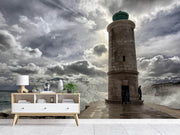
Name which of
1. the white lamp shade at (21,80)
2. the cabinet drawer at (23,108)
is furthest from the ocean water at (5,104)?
the cabinet drawer at (23,108)

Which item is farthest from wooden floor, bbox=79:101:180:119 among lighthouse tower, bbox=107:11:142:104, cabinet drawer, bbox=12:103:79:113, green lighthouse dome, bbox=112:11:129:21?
green lighthouse dome, bbox=112:11:129:21

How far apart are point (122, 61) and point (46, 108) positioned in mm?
6901

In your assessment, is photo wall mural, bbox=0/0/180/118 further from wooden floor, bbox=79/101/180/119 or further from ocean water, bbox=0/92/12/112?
ocean water, bbox=0/92/12/112

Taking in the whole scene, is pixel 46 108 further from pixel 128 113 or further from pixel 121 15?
pixel 121 15

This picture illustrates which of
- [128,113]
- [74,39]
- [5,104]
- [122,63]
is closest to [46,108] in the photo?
[128,113]

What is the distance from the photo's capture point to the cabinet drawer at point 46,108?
336 centimetres

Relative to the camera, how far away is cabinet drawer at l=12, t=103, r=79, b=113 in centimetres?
336

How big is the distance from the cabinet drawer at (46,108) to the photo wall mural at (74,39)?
2958mm

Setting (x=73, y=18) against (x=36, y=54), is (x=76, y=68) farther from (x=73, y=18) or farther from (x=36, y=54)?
(x=73, y=18)

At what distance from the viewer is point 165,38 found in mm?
7910

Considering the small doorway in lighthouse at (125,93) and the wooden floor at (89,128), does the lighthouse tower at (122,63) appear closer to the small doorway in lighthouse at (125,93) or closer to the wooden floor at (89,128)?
the small doorway in lighthouse at (125,93)

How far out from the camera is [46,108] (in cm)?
337

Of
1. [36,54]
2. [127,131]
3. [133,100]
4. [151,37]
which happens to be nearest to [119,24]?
[151,37]

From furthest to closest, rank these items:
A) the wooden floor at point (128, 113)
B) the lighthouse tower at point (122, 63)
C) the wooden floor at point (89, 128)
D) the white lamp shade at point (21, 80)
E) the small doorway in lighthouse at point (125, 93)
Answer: the lighthouse tower at point (122, 63)
the small doorway in lighthouse at point (125, 93)
the wooden floor at point (128, 113)
the white lamp shade at point (21, 80)
the wooden floor at point (89, 128)
